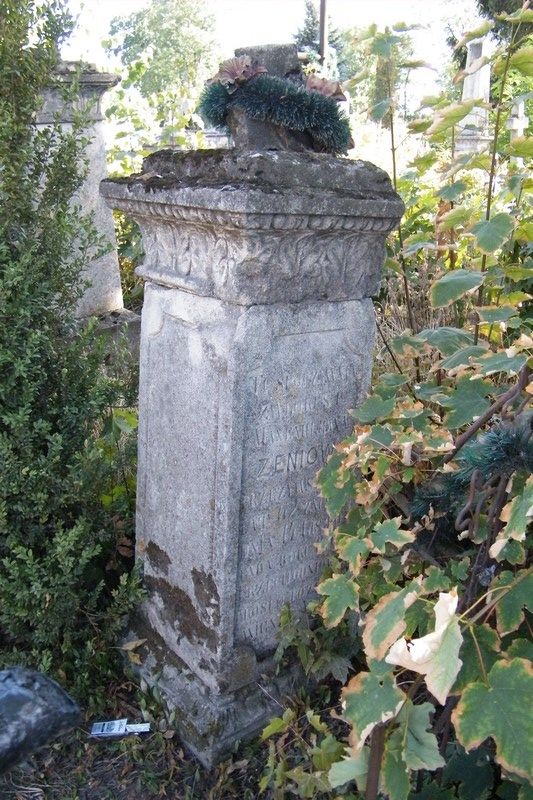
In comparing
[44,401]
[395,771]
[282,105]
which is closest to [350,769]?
[395,771]

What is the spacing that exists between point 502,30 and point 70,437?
1771cm

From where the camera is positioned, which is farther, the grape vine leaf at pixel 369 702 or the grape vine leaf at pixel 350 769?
the grape vine leaf at pixel 350 769

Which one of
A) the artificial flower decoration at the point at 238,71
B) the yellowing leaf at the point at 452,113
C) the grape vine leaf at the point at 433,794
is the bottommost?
the grape vine leaf at the point at 433,794

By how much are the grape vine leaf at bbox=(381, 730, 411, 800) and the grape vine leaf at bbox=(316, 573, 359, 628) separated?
0.40 meters

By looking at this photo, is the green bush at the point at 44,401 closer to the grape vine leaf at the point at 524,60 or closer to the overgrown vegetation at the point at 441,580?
the overgrown vegetation at the point at 441,580

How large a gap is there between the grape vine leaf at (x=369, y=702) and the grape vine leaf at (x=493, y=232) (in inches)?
43.7

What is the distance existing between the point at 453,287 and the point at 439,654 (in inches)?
43.0

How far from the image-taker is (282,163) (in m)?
1.79

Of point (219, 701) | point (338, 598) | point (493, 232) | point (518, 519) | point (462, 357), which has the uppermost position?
point (493, 232)

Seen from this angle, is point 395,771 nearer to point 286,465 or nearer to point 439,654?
point 439,654

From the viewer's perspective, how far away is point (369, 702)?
1.19 meters

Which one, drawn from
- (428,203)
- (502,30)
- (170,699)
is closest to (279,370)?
(170,699)

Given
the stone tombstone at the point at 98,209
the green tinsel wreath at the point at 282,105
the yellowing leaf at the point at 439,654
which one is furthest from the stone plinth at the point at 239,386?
the stone tombstone at the point at 98,209

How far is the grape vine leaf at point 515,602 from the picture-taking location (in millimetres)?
1278
